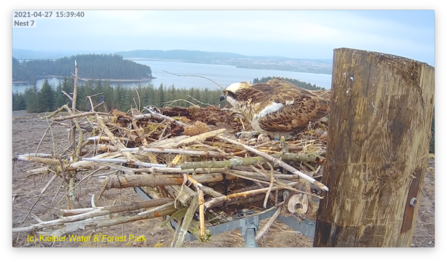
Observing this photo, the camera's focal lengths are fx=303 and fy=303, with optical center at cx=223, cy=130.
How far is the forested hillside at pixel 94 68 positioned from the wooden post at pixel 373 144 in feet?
18.8

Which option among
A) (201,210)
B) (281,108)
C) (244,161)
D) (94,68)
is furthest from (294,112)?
(94,68)

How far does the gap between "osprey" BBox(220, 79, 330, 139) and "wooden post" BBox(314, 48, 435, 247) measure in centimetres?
138

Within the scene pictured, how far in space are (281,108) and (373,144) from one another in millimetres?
1614

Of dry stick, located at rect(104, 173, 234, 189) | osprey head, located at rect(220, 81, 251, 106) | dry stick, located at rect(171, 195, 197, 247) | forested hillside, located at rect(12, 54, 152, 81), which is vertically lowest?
dry stick, located at rect(171, 195, 197, 247)

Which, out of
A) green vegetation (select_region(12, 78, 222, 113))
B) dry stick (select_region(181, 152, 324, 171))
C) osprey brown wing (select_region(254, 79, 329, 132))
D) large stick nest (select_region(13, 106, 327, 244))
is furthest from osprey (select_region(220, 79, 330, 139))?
green vegetation (select_region(12, 78, 222, 113))

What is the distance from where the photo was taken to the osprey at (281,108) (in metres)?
3.17

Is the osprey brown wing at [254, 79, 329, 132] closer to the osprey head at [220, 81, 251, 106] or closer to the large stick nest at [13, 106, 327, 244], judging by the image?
the large stick nest at [13, 106, 327, 244]

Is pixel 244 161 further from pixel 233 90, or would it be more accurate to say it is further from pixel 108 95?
A: pixel 108 95

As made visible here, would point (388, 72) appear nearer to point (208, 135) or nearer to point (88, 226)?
point (208, 135)

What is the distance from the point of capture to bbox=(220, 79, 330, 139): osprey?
10.4 feet

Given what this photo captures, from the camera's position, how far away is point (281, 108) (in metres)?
3.26

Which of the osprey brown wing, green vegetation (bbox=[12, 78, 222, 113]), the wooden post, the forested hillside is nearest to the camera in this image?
the wooden post

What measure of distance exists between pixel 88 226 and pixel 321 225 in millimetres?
1413

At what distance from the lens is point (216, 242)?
5676 millimetres
